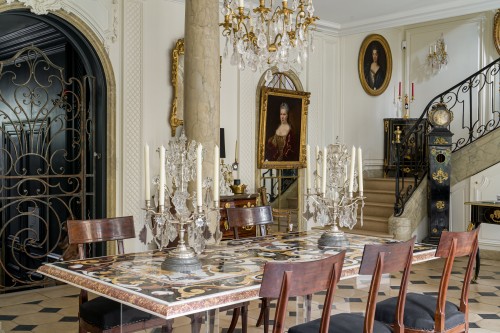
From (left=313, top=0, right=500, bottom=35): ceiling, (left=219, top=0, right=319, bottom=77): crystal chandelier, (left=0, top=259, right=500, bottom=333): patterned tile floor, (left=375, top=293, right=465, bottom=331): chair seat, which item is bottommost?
(left=0, top=259, right=500, bottom=333): patterned tile floor

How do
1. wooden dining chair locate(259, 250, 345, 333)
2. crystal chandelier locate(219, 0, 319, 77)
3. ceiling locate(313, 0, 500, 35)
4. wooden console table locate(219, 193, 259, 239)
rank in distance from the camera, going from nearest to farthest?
wooden dining chair locate(259, 250, 345, 333)
crystal chandelier locate(219, 0, 319, 77)
wooden console table locate(219, 193, 259, 239)
ceiling locate(313, 0, 500, 35)

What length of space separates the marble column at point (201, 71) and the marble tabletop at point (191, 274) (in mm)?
1800

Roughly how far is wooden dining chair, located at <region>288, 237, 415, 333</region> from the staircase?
5.55 m

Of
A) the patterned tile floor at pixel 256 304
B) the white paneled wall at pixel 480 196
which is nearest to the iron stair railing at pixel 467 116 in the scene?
the white paneled wall at pixel 480 196

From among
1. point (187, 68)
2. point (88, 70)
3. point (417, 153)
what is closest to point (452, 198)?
point (417, 153)

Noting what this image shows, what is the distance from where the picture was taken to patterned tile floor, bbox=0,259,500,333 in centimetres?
380

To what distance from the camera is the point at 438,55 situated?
36.3 ft

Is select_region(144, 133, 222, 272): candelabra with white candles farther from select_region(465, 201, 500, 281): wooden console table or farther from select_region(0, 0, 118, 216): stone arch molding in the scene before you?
select_region(465, 201, 500, 281): wooden console table

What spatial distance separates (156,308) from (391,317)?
176cm

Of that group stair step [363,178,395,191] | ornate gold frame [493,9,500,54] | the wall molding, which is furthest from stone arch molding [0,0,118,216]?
ornate gold frame [493,9,500,54]

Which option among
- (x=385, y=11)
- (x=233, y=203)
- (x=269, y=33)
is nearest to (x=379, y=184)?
(x=385, y=11)

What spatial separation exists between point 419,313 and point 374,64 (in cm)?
809

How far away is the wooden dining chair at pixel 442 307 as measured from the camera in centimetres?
367

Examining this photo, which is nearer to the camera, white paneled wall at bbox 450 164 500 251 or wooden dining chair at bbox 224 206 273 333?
wooden dining chair at bbox 224 206 273 333
